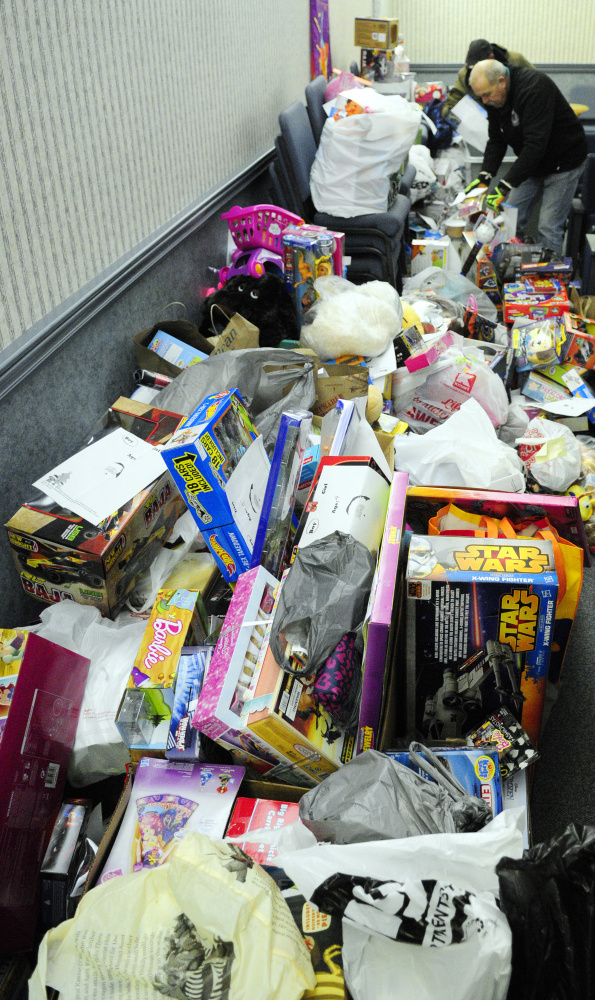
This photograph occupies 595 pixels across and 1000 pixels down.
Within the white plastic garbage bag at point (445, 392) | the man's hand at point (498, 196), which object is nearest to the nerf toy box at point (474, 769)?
the white plastic garbage bag at point (445, 392)

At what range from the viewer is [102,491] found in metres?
1.67

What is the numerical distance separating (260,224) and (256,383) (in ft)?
3.84

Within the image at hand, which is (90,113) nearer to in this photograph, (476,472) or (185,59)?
(185,59)

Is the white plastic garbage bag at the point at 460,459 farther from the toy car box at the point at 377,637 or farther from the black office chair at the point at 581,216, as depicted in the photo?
the black office chair at the point at 581,216

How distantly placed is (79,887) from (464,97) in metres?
6.31

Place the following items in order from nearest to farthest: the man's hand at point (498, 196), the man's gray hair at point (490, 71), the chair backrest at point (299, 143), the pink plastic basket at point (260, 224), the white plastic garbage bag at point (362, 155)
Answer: the pink plastic basket at point (260, 224)
the white plastic garbage bag at point (362, 155)
the chair backrest at point (299, 143)
the man's gray hair at point (490, 71)
the man's hand at point (498, 196)

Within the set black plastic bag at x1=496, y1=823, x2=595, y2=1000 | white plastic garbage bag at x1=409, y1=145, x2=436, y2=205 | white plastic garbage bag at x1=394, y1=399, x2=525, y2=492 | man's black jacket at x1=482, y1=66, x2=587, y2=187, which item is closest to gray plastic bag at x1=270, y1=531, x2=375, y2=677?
black plastic bag at x1=496, y1=823, x2=595, y2=1000

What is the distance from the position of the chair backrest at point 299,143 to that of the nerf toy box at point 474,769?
298 centimetres

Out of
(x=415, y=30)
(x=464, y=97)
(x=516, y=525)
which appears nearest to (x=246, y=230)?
(x=516, y=525)

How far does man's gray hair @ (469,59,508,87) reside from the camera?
12.5 ft

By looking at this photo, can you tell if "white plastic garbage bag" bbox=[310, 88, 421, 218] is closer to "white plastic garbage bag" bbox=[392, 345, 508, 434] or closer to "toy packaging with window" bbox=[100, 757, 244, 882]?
"white plastic garbage bag" bbox=[392, 345, 508, 434]

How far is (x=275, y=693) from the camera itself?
1.29m

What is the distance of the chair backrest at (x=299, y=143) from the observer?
3.35m

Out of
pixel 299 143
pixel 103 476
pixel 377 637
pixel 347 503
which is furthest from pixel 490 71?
pixel 377 637
